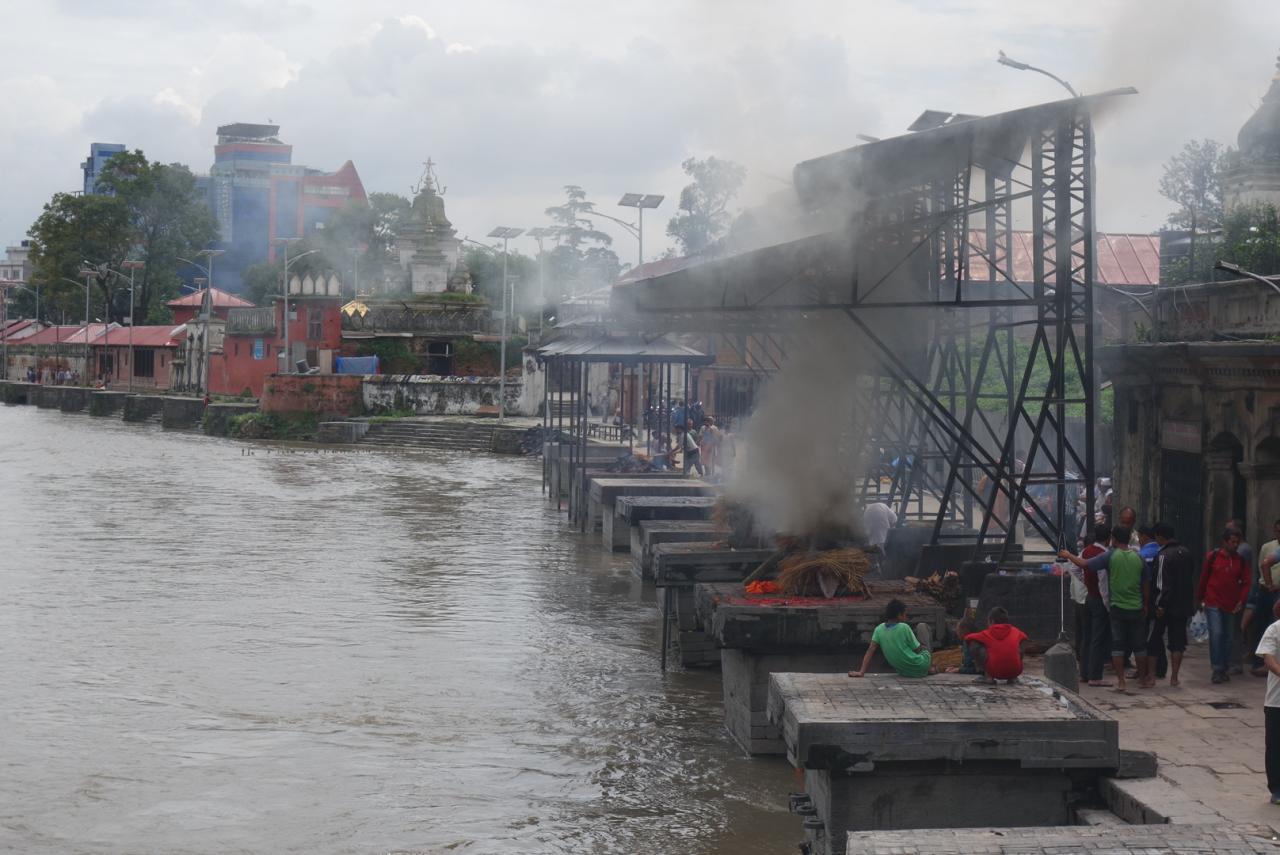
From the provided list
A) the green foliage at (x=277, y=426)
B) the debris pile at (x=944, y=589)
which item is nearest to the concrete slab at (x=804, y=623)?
the debris pile at (x=944, y=589)

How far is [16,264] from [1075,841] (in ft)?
643

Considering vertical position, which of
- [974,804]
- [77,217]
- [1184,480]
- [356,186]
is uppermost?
[356,186]

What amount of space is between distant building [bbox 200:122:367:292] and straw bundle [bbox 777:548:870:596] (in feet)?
398

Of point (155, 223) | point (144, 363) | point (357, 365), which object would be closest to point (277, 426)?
point (357, 365)

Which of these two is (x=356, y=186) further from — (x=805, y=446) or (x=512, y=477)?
(x=805, y=446)

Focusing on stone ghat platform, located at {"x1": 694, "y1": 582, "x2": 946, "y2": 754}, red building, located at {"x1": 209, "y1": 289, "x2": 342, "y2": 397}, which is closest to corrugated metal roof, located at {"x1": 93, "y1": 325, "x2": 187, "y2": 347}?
Result: red building, located at {"x1": 209, "y1": 289, "x2": 342, "y2": 397}

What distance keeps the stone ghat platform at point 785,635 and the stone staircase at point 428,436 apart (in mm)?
36899

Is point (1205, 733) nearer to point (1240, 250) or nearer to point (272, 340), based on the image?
point (1240, 250)

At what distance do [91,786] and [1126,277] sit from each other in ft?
98.5

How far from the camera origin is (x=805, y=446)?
15719mm

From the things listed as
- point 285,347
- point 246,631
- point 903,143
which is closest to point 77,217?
point 285,347

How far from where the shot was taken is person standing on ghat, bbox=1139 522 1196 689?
475 inches

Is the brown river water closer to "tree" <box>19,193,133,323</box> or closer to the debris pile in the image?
the debris pile

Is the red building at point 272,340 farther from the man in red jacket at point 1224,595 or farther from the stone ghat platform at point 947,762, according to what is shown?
the stone ghat platform at point 947,762
